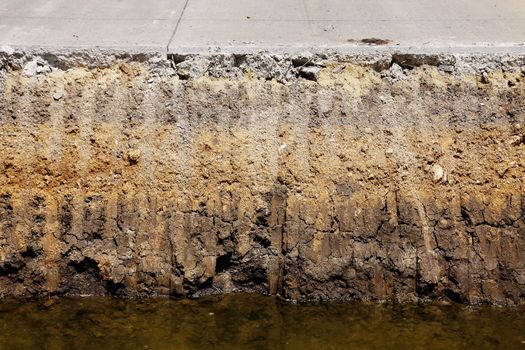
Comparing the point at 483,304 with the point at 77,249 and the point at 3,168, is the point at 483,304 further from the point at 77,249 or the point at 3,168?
the point at 3,168

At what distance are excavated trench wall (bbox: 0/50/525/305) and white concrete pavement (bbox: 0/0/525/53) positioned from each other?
1.01 ft

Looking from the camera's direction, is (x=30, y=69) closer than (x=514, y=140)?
No

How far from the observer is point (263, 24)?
8117 mm

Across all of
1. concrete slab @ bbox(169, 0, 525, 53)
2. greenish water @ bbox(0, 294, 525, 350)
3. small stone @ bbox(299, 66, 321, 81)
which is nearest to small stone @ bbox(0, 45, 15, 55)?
concrete slab @ bbox(169, 0, 525, 53)

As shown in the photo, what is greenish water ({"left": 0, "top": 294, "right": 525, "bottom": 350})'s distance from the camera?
6.09 metres

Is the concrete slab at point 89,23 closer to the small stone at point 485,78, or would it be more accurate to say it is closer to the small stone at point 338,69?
the small stone at point 338,69

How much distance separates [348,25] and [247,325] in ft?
10.9

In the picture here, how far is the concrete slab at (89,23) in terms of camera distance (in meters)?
7.39

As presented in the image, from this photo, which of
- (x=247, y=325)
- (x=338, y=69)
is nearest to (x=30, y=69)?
(x=338, y=69)

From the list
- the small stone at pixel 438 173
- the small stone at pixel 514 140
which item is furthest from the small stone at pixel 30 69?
the small stone at pixel 514 140

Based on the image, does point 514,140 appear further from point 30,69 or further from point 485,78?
point 30,69

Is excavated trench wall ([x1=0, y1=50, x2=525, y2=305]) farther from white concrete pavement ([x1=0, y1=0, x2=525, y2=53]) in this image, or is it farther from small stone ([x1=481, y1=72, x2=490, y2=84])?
white concrete pavement ([x1=0, y1=0, x2=525, y2=53])

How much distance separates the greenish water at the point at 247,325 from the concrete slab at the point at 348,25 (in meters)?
2.28

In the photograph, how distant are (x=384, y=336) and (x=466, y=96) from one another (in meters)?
2.25
